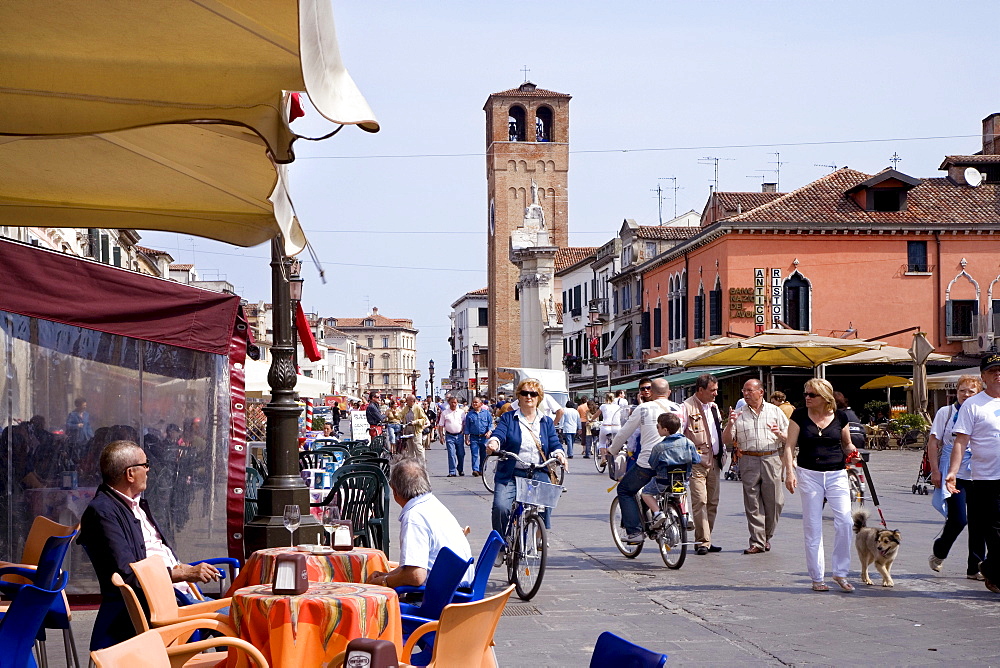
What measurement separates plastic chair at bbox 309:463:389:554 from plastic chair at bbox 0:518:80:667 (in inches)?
142

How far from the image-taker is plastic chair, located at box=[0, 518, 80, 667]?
5.50 m

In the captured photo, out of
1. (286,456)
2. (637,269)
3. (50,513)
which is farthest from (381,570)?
(637,269)

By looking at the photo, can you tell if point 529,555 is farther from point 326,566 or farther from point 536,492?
point 326,566

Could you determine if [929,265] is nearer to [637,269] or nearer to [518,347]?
[637,269]

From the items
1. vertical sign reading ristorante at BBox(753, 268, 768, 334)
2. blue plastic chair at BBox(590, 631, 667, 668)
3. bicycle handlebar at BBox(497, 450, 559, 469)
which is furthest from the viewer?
vertical sign reading ristorante at BBox(753, 268, 768, 334)

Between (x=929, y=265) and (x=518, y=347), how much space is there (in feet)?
153

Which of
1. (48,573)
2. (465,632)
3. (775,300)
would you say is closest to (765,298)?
(775,300)

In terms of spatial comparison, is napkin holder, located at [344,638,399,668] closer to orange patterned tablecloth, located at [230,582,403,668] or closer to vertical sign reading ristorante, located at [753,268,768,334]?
orange patterned tablecloth, located at [230,582,403,668]

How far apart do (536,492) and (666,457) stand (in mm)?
1956

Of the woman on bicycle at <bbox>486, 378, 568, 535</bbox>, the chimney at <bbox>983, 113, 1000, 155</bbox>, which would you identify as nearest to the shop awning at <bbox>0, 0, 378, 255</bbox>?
the woman on bicycle at <bbox>486, 378, 568, 535</bbox>

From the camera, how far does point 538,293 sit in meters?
79.9

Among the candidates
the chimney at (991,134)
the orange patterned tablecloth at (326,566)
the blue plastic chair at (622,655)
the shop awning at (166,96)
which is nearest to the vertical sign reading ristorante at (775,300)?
the chimney at (991,134)

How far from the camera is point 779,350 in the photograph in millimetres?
20141

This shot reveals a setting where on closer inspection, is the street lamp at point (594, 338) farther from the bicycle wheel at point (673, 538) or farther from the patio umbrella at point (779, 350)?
the bicycle wheel at point (673, 538)
